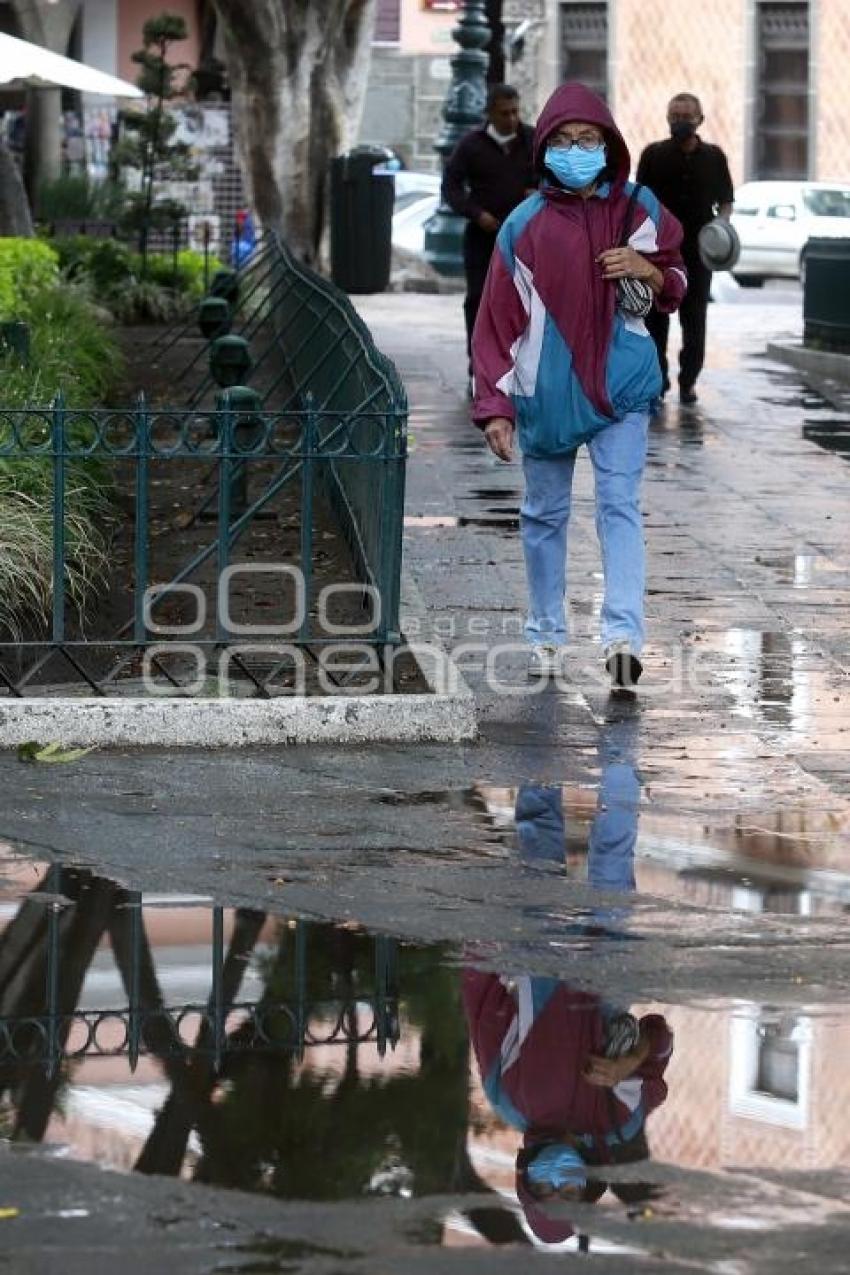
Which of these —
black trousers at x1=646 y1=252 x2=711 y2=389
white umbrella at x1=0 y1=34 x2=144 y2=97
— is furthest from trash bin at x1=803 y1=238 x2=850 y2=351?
white umbrella at x1=0 y1=34 x2=144 y2=97

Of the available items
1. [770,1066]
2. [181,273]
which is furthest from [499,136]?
[181,273]

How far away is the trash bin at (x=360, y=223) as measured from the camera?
83.1ft

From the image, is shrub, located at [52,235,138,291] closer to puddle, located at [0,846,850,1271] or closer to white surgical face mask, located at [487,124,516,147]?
white surgical face mask, located at [487,124,516,147]

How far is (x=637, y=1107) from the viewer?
16.5 feet

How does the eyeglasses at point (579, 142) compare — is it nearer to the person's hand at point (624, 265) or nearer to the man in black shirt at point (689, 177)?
the person's hand at point (624, 265)

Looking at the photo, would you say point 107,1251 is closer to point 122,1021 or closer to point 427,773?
point 122,1021

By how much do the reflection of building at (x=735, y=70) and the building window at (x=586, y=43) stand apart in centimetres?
3

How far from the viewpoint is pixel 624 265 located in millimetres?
8508

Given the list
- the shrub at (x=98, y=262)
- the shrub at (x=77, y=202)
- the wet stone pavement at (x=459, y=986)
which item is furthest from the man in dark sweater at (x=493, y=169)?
the shrub at (x=77, y=202)

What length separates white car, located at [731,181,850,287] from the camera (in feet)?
132

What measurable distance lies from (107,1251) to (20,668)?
4630 mm

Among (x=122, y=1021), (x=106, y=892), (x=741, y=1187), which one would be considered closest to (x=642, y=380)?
(x=106, y=892)

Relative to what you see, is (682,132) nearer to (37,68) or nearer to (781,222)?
(37,68)

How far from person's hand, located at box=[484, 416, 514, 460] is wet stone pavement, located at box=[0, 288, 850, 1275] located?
0.79 m
